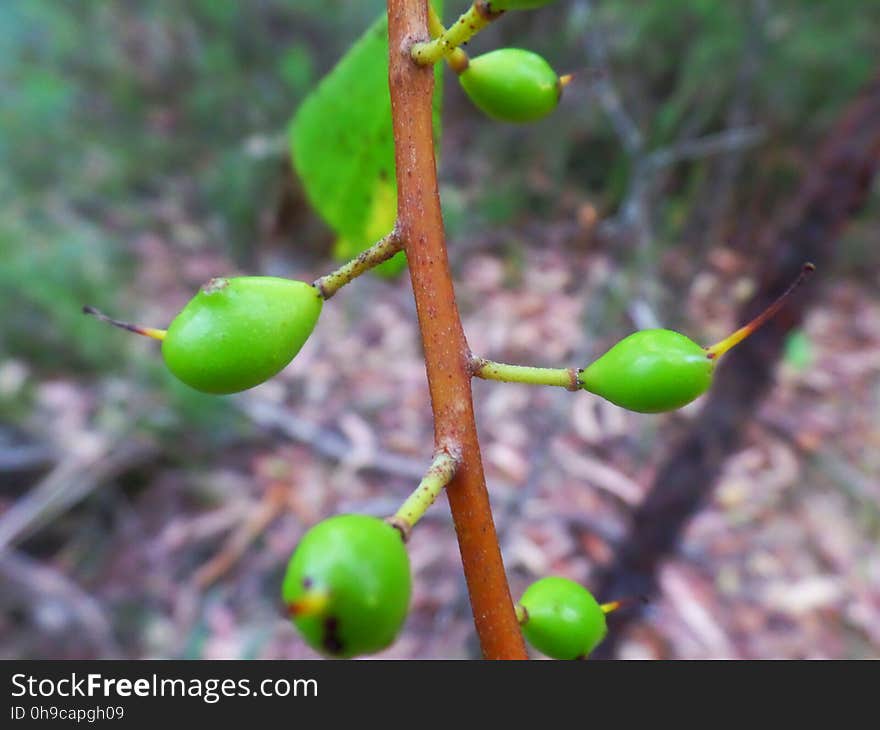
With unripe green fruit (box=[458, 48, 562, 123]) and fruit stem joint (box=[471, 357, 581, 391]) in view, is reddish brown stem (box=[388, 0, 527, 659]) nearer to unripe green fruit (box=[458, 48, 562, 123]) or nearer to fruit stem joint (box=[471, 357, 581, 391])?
fruit stem joint (box=[471, 357, 581, 391])

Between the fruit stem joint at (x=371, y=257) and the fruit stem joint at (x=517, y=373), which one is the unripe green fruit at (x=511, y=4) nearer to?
the fruit stem joint at (x=371, y=257)

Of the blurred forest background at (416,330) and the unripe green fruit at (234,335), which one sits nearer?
the unripe green fruit at (234,335)

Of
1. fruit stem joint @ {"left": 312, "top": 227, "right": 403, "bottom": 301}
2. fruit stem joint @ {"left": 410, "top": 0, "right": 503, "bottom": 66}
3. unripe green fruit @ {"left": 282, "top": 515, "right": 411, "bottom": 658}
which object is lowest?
unripe green fruit @ {"left": 282, "top": 515, "right": 411, "bottom": 658}

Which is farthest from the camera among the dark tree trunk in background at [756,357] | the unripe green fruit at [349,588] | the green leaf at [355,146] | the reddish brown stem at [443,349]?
the dark tree trunk in background at [756,357]

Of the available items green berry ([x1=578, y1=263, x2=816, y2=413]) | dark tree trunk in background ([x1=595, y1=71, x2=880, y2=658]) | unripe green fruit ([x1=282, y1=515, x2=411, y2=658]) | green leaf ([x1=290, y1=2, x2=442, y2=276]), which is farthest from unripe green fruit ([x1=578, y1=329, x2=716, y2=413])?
dark tree trunk in background ([x1=595, y1=71, x2=880, y2=658])

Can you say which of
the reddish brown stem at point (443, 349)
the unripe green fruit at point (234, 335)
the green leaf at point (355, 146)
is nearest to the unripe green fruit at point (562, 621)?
the reddish brown stem at point (443, 349)

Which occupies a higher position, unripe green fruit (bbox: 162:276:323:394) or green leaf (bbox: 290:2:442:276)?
green leaf (bbox: 290:2:442:276)
